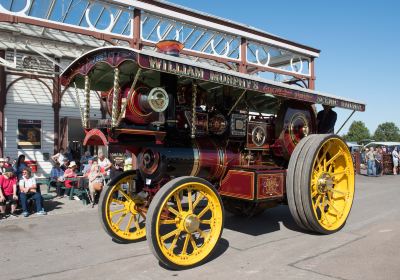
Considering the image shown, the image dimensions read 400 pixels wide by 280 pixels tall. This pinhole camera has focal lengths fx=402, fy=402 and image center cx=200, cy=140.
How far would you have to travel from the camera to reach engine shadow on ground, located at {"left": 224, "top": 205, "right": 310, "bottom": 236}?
18.9ft

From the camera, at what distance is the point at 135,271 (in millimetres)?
3998

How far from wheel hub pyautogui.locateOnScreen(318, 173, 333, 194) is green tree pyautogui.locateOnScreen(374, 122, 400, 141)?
97.5 meters

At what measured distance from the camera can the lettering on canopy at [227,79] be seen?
3799 mm

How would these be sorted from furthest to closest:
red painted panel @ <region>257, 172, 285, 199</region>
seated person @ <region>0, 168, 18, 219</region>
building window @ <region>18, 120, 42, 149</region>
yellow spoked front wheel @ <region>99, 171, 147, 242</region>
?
building window @ <region>18, 120, 42, 149</region> < seated person @ <region>0, 168, 18, 219</region> < yellow spoked front wheel @ <region>99, 171, 147, 242</region> < red painted panel @ <region>257, 172, 285, 199</region>

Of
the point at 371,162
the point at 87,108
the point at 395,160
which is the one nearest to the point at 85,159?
the point at 87,108

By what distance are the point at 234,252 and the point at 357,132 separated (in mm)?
92399

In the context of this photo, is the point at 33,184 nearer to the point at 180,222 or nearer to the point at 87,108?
the point at 87,108

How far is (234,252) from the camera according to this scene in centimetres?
462

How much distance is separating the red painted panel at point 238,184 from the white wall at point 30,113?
9.51 meters

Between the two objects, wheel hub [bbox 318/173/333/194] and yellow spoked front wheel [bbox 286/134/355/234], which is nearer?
yellow spoked front wheel [bbox 286/134/355/234]

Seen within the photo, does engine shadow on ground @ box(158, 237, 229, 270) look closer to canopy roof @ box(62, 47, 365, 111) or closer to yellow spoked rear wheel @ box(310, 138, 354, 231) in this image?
yellow spoked rear wheel @ box(310, 138, 354, 231)

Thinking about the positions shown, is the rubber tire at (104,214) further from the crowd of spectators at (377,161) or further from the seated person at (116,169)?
the crowd of spectators at (377,161)

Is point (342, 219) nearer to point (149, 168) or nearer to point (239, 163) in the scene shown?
point (239, 163)

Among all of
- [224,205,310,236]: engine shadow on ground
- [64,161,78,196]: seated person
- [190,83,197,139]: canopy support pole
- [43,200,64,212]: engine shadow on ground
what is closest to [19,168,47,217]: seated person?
[43,200,64,212]: engine shadow on ground
